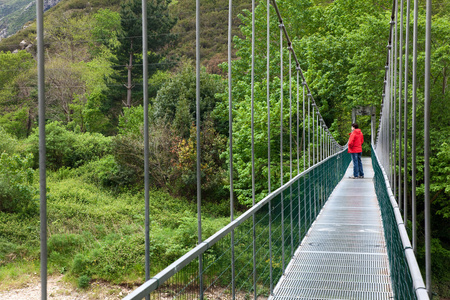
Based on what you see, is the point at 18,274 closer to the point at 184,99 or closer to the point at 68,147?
the point at 184,99

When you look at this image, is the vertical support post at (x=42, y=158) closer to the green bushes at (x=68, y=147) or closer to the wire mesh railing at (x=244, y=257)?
the wire mesh railing at (x=244, y=257)

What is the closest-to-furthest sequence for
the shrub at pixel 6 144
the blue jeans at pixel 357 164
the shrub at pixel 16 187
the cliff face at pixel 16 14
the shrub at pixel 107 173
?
1. the blue jeans at pixel 357 164
2. the shrub at pixel 16 187
3. the shrub at pixel 107 173
4. the shrub at pixel 6 144
5. the cliff face at pixel 16 14

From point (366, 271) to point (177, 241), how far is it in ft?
25.7

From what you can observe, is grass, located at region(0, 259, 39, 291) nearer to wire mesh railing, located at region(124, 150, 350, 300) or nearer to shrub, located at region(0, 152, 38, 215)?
shrub, located at region(0, 152, 38, 215)

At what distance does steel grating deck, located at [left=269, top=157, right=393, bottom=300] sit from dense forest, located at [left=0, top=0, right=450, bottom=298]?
4973 mm

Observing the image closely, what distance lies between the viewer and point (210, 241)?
173 cm

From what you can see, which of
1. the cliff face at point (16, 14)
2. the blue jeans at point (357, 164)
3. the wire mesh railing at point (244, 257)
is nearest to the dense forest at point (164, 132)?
the blue jeans at point (357, 164)

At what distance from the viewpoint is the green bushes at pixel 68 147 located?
2031 centimetres

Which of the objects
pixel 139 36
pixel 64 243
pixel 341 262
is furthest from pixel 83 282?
pixel 139 36

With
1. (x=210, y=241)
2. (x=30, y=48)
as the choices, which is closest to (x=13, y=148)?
(x=30, y=48)

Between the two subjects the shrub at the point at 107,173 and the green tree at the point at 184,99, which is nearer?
the green tree at the point at 184,99

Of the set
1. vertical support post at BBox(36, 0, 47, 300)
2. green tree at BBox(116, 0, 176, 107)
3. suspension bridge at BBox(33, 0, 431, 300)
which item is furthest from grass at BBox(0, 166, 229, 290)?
vertical support post at BBox(36, 0, 47, 300)

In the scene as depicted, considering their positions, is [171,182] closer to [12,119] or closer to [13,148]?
[13,148]

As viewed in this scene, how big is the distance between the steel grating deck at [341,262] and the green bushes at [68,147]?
53.6ft
